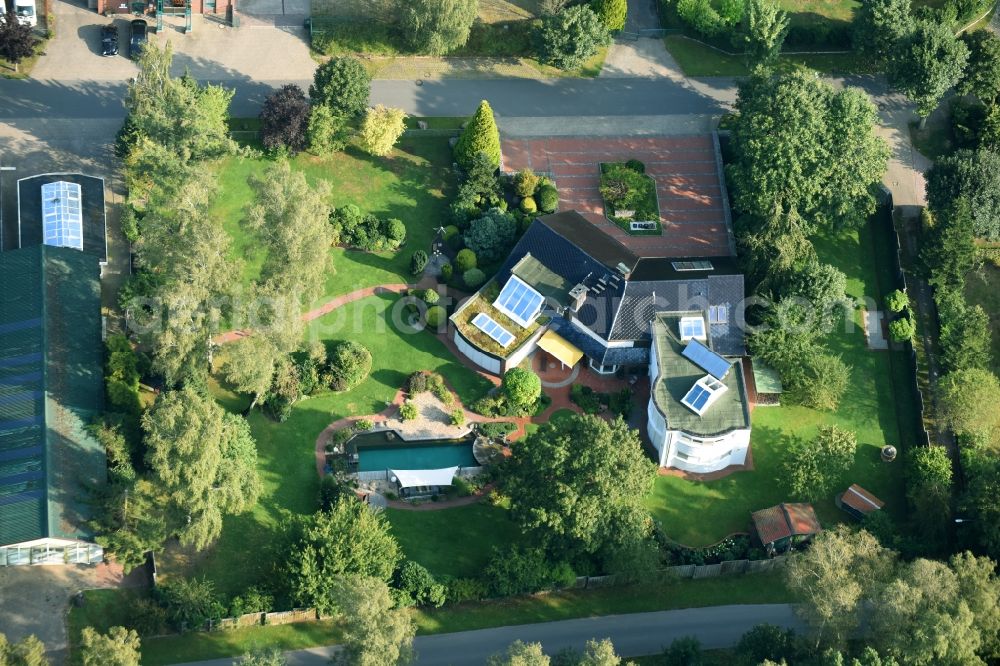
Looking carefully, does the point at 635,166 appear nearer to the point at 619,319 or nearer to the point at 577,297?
the point at 577,297

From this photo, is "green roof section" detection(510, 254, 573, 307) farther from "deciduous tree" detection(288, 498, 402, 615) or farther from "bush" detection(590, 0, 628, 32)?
"bush" detection(590, 0, 628, 32)

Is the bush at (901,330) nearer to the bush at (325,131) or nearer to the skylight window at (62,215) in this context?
the bush at (325,131)

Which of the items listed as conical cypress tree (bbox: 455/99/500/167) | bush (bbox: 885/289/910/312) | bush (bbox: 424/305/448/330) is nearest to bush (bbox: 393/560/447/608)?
bush (bbox: 424/305/448/330)

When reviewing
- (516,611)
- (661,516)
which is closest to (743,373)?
(661,516)

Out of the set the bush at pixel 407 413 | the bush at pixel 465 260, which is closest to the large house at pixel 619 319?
the bush at pixel 465 260

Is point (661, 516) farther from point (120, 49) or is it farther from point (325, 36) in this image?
point (120, 49)

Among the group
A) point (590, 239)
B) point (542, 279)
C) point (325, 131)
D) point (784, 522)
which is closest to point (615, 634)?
point (784, 522)
